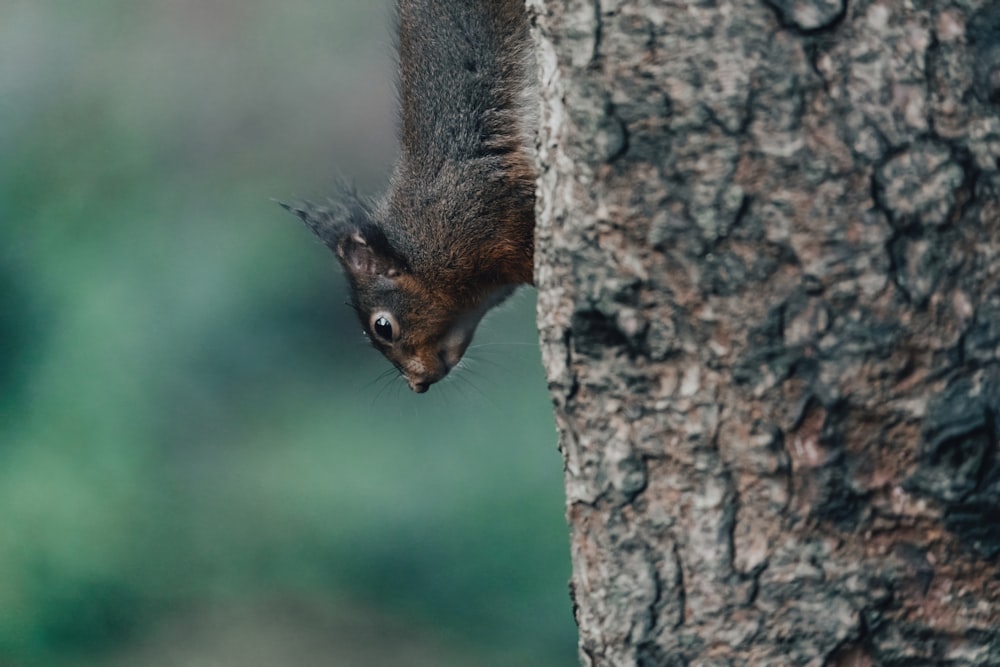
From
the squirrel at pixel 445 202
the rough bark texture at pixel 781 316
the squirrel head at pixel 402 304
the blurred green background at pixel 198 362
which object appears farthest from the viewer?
the blurred green background at pixel 198 362

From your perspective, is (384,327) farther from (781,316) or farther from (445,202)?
(781,316)

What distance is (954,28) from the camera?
1072 mm

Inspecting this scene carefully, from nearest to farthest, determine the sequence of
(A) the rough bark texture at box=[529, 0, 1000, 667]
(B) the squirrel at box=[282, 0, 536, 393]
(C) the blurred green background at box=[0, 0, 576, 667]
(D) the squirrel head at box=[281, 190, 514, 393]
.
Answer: (A) the rough bark texture at box=[529, 0, 1000, 667]
(B) the squirrel at box=[282, 0, 536, 393]
(D) the squirrel head at box=[281, 190, 514, 393]
(C) the blurred green background at box=[0, 0, 576, 667]

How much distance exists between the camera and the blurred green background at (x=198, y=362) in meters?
3.14

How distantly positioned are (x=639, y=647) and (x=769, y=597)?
16 centimetres

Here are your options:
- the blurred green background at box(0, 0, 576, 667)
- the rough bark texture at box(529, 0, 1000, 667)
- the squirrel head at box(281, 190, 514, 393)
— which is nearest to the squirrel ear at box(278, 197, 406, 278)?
the squirrel head at box(281, 190, 514, 393)

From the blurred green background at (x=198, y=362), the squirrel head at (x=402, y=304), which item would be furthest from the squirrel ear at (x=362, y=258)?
the blurred green background at (x=198, y=362)

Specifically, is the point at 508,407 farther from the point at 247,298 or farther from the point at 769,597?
the point at 769,597

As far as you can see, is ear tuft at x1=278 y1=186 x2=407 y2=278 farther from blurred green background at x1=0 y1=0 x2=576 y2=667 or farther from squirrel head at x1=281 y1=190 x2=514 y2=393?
blurred green background at x1=0 y1=0 x2=576 y2=667

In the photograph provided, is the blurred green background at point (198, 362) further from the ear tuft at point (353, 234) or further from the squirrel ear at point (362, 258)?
the squirrel ear at point (362, 258)

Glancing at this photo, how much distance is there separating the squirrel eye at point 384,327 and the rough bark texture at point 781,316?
135 centimetres

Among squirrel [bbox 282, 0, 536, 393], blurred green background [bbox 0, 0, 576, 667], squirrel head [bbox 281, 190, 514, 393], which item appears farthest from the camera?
blurred green background [bbox 0, 0, 576, 667]

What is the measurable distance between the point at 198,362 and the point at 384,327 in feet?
2.77

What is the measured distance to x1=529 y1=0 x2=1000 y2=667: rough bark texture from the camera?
1069mm
